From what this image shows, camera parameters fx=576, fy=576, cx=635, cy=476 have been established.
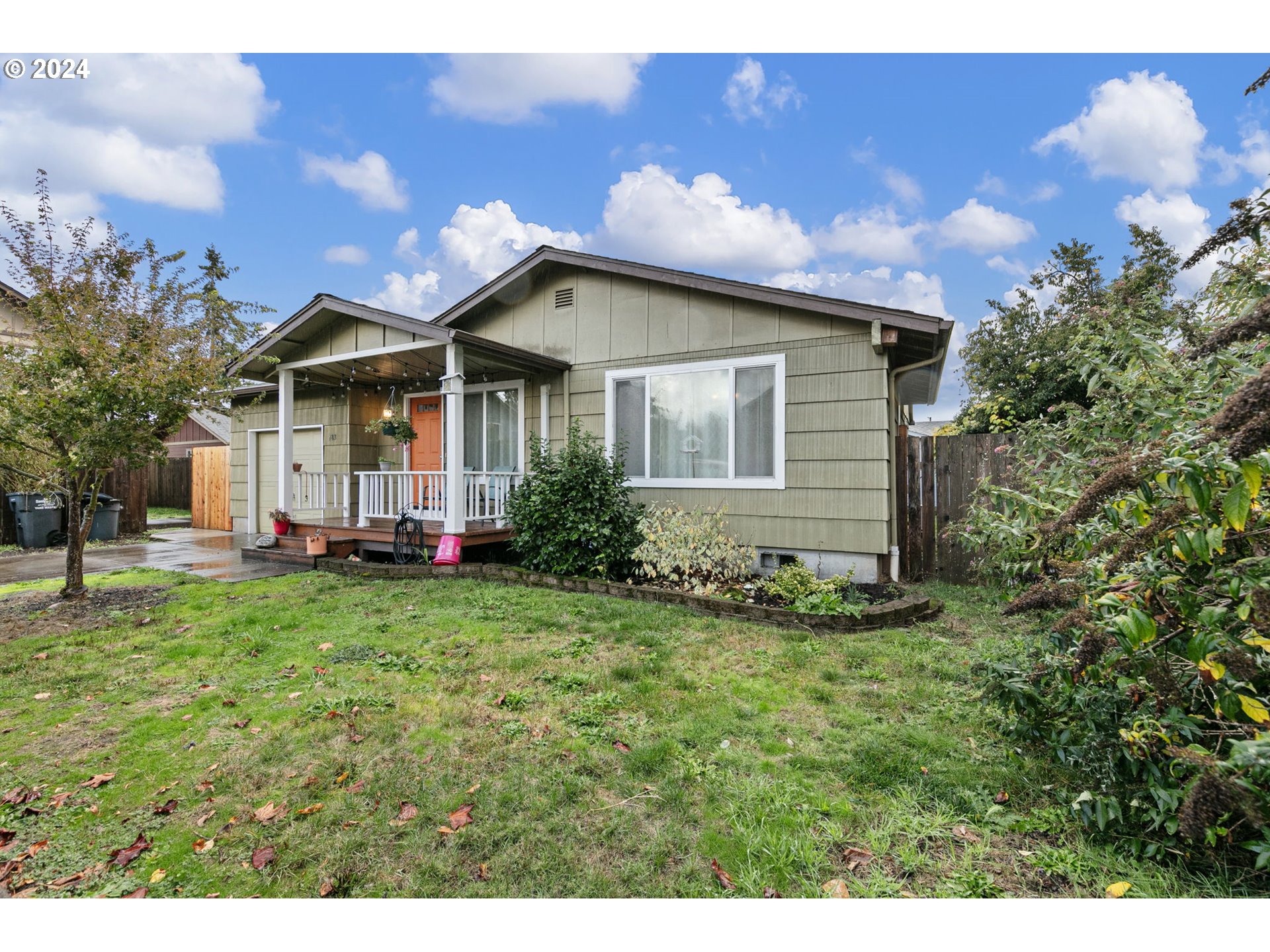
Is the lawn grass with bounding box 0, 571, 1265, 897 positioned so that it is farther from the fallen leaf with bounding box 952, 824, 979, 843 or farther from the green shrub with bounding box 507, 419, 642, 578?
the green shrub with bounding box 507, 419, 642, 578

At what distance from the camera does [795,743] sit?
2.88 m

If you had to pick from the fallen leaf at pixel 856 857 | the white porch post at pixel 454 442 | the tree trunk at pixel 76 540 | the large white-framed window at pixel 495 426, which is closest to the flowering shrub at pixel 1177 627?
the fallen leaf at pixel 856 857

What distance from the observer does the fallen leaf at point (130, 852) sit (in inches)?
79.8

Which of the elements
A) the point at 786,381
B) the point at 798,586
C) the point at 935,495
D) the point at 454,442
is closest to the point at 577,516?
the point at 454,442

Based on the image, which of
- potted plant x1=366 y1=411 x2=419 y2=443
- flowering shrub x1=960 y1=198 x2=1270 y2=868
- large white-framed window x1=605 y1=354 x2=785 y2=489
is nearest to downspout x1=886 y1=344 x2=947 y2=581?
large white-framed window x1=605 y1=354 x2=785 y2=489

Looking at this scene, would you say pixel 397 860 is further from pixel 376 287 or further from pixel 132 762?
pixel 376 287

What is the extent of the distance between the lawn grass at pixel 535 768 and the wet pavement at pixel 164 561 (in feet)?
9.91

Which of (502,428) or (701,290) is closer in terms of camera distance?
(701,290)

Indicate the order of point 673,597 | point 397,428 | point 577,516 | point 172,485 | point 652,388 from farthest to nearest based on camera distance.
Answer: point 172,485, point 397,428, point 652,388, point 577,516, point 673,597

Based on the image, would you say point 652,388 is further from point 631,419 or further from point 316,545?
point 316,545

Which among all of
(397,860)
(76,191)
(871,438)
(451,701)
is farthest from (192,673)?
(76,191)

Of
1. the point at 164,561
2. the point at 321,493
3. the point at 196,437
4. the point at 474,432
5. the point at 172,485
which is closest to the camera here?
the point at 164,561

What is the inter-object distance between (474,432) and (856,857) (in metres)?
8.33

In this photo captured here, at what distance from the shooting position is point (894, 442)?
281 inches
